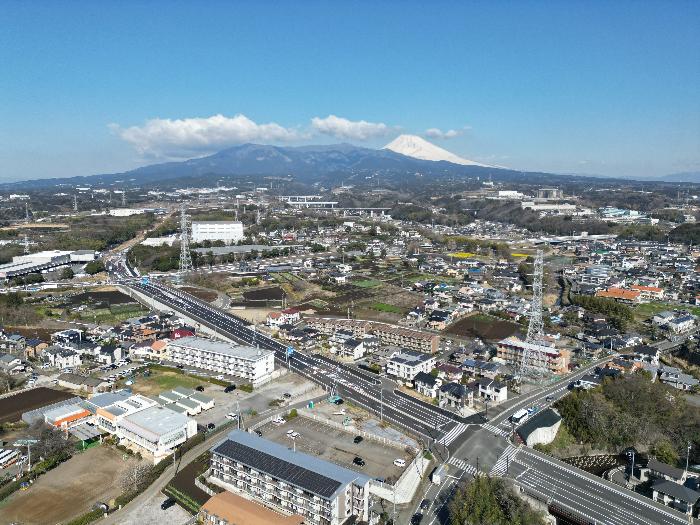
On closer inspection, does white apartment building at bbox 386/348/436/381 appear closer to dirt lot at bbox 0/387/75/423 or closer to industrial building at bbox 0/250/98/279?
dirt lot at bbox 0/387/75/423

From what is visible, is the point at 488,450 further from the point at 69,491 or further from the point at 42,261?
the point at 42,261

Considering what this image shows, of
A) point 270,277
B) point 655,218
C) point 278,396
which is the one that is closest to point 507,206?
point 655,218

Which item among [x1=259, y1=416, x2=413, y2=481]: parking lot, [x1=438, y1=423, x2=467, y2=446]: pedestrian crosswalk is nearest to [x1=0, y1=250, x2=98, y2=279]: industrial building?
[x1=259, y1=416, x2=413, y2=481]: parking lot

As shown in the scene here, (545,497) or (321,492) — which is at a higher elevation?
(321,492)

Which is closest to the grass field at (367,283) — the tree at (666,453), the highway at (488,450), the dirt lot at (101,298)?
the highway at (488,450)

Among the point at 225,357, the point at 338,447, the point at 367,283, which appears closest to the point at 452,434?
the point at 338,447

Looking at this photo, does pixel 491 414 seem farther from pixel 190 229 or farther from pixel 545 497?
pixel 190 229
